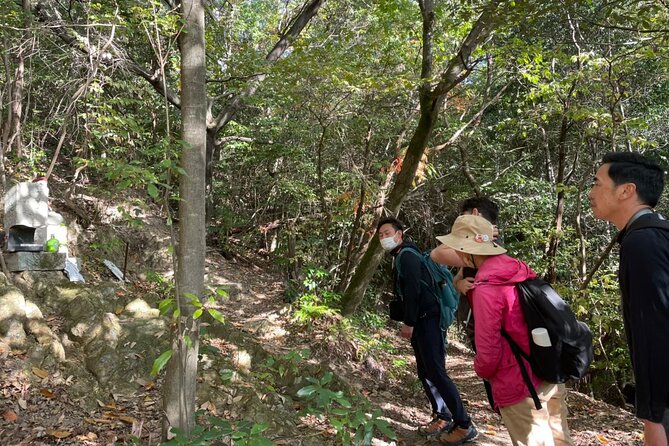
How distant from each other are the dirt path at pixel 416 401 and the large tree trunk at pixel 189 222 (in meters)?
2.26

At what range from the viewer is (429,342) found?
388cm

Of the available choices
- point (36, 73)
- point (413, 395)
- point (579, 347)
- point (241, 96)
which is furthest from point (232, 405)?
point (36, 73)

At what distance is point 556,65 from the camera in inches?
364

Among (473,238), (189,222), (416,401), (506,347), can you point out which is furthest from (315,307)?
(506,347)

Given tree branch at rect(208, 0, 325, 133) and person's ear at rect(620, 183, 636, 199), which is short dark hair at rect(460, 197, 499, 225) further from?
tree branch at rect(208, 0, 325, 133)

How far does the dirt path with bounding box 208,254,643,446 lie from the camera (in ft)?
15.4

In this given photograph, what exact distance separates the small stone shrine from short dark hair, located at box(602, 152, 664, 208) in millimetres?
6480

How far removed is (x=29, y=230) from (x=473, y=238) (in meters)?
5.97

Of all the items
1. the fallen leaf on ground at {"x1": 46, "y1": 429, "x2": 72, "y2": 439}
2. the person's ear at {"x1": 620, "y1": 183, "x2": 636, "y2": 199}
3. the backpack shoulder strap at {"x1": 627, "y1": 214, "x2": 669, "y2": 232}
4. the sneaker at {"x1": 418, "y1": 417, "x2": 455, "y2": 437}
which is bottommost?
the sneaker at {"x1": 418, "y1": 417, "x2": 455, "y2": 437}

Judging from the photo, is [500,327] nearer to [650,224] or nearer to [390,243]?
[650,224]

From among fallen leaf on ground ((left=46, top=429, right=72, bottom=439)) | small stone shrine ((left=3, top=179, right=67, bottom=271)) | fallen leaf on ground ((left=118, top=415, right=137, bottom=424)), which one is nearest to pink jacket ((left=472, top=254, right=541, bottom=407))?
fallen leaf on ground ((left=118, top=415, right=137, bottom=424))

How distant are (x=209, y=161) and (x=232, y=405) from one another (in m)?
7.30

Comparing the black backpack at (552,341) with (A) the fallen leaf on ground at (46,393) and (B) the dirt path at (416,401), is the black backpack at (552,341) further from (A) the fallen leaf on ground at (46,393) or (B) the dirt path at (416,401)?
(A) the fallen leaf on ground at (46,393)

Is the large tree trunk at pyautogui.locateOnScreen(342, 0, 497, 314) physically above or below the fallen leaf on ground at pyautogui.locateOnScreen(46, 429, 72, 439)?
above
